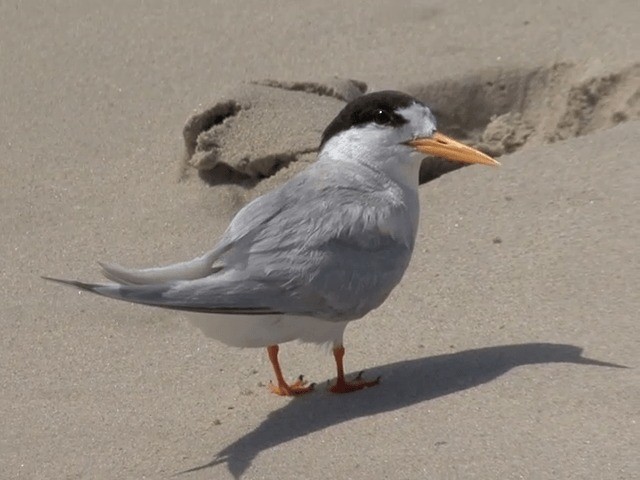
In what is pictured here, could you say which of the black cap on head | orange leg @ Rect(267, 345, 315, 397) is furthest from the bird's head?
orange leg @ Rect(267, 345, 315, 397)

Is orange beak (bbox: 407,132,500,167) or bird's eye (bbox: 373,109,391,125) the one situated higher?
bird's eye (bbox: 373,109,391,125)

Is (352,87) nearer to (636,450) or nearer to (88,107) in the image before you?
(88,107)

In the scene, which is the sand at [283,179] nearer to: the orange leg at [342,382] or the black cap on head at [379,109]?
the orange leg at [342,382]

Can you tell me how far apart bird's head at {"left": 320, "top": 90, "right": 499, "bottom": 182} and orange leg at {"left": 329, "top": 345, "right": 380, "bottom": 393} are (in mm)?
626

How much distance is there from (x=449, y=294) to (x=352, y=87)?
5.87 feet

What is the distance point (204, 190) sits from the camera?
6289 mm

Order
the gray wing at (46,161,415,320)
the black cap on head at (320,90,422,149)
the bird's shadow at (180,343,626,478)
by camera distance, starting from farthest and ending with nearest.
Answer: the black cap on head at (320,90,422,149) < the bird's shadow at (180,343,626,478) < the gray wing at (46,161,415,320)

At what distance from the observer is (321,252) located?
14.7 ft

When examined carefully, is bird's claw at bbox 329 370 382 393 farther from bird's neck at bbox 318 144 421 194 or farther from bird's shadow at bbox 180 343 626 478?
bird's neck at bbox 318 144 421 194

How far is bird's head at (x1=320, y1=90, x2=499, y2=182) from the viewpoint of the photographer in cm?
481

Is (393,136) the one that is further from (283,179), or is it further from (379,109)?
(283,179)

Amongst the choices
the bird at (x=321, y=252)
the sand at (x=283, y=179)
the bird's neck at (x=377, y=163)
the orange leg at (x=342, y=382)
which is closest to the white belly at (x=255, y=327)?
the bird at (x=321, y=252)

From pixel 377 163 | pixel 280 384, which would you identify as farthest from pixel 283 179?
pixel 280 384

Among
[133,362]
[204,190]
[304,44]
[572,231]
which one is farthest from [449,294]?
[304,44]
